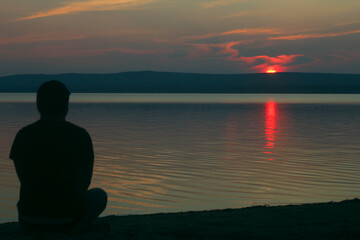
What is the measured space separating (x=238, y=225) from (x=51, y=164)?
3376mm

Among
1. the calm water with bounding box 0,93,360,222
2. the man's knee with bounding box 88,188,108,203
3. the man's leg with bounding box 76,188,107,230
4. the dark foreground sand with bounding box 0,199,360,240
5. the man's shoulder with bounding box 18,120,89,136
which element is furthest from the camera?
the calm water with bounding box 0,93,360,222

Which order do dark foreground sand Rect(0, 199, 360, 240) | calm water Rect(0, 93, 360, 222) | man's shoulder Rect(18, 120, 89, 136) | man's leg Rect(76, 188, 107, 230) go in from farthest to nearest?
calm water Rect(0, 93, 360, 222)
dark foreground sand Rect(0, 199, 360, 240)
man's leg Rect(76, 188, 107, 230)
man's shoulder Rect(18, 120, 89, 136)

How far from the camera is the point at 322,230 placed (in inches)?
292

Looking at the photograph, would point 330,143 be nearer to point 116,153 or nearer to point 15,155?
point 116,153

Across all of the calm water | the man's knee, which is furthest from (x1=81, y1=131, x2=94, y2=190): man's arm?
the calm water

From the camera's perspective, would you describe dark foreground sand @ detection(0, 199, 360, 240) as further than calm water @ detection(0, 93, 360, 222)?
No

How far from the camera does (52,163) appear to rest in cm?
519

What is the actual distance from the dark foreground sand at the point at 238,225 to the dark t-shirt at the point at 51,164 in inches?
23.5

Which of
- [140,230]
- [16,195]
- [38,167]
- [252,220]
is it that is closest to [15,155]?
[38,167]

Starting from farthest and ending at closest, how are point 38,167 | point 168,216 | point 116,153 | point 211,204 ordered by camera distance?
point 116,153
point 211,204
point 168,216
point 38,167

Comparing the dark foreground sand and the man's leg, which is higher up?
the man's leg

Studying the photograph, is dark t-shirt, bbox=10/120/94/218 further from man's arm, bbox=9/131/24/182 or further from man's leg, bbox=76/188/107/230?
man's leg, bbox=76/188/107/230

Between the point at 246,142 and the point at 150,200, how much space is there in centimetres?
1540

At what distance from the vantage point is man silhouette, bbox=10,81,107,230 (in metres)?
5.18
